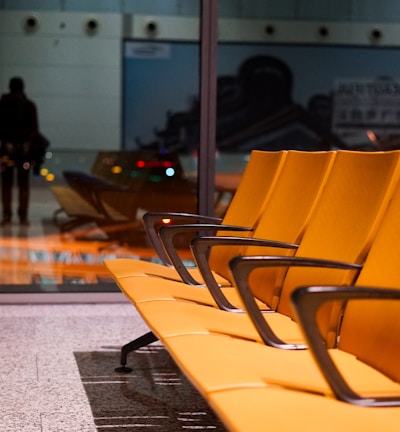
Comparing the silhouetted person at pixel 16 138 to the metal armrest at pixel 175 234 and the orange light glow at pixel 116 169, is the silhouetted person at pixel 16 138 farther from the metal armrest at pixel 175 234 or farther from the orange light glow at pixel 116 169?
the metal armrest at pixel 175 234

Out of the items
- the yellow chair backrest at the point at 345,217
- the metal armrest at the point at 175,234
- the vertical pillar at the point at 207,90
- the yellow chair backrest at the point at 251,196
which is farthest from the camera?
the vertical pillar at the point at 207,90

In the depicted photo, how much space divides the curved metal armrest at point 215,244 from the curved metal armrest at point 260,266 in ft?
1.54

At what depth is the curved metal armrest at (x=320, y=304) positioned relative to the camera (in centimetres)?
147

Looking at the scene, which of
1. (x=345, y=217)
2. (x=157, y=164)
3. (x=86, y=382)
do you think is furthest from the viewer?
(x=157, y=164)

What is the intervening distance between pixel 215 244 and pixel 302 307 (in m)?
1.04

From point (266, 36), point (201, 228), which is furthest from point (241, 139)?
point (201, 228)

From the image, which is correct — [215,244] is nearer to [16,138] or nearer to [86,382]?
A: [86,382]

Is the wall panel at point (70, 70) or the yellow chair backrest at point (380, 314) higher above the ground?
the wall panel at point (70, 70)

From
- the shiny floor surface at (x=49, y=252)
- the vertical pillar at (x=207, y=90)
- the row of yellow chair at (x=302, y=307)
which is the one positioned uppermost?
the vertical pillar at (x=207, y=90)

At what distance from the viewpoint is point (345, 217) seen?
2.24 metres

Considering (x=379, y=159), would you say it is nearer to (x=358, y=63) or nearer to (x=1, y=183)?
(x=1, y=183)

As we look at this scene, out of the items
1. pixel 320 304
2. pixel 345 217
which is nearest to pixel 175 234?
pixel 345 217

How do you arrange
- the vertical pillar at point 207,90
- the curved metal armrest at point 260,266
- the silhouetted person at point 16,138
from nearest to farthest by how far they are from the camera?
the curved metal armrest at point 260,266
the vertical pillar at point 207,90
the silhouetted person at point 16,138

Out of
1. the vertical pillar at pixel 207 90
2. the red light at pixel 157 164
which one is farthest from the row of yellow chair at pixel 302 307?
the red light at pixel 157 164
